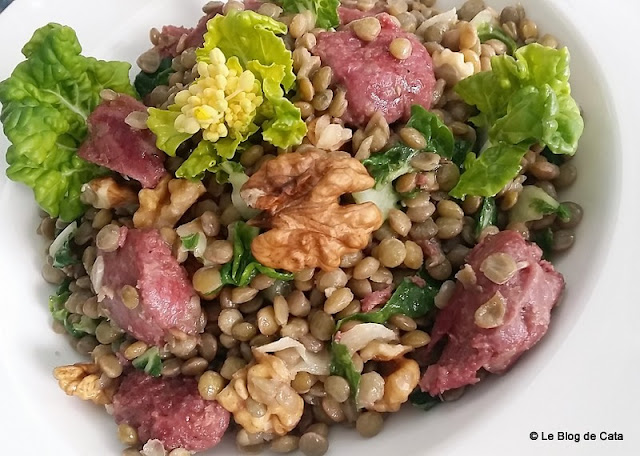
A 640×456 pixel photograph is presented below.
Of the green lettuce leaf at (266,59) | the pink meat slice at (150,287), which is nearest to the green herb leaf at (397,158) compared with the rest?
the green lettuce leaf at (266,59)

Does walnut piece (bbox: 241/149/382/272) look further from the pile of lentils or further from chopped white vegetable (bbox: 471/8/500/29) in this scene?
chopped white vegetable (bbox: 471/8/500/29)

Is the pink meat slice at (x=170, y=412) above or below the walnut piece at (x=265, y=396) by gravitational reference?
below

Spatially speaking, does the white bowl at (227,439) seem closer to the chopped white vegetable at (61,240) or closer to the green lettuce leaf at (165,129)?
the chopped white vegetable at (61,240)

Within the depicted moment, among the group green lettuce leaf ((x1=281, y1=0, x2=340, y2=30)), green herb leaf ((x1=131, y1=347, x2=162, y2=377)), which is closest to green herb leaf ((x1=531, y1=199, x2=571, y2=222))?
green lettuce leaf ((x1=281, y1=0, x2=340, y2=30))

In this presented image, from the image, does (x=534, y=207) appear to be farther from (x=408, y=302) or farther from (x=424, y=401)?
(x=424, y=401)

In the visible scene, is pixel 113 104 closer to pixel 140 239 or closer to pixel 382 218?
pixel 140 239

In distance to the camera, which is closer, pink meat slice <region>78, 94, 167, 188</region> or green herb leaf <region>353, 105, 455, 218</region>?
green herb leaf <region>353, 105, 455, 218</region>
